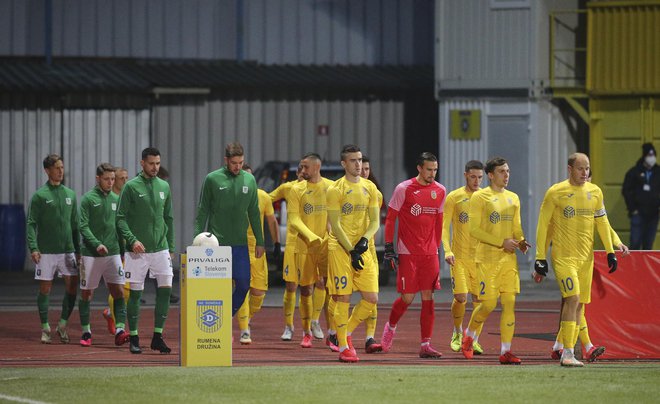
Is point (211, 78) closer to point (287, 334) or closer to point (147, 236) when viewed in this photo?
point (287, 334)

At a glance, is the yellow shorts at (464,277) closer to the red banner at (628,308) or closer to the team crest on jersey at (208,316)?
the red banner at (628,308)

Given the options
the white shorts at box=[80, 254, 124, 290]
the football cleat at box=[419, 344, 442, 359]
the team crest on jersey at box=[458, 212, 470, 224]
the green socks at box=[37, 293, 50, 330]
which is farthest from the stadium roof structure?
the football cleat at box=[419, 344, 442, 359]

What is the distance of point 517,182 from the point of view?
3064 centimetres

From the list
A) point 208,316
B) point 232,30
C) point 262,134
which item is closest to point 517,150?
point 262,134

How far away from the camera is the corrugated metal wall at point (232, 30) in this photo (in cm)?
3366

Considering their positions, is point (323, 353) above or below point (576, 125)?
below

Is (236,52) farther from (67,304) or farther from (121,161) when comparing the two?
(67,304)

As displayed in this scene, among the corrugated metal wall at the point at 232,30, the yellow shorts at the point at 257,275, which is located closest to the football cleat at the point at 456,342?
the yellow shorts at the point at 257,275

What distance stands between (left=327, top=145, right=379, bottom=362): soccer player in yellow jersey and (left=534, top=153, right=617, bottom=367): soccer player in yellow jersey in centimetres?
187

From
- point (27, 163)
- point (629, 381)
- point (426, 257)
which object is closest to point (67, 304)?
point (426, 257)

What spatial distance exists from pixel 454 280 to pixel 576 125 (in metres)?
14.7

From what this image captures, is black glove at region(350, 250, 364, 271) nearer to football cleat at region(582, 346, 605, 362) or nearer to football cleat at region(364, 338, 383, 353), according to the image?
football cleat at region(364, 338, 383, 353)

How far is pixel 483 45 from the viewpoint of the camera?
101 feet

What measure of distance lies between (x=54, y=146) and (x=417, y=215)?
16.7 meters
